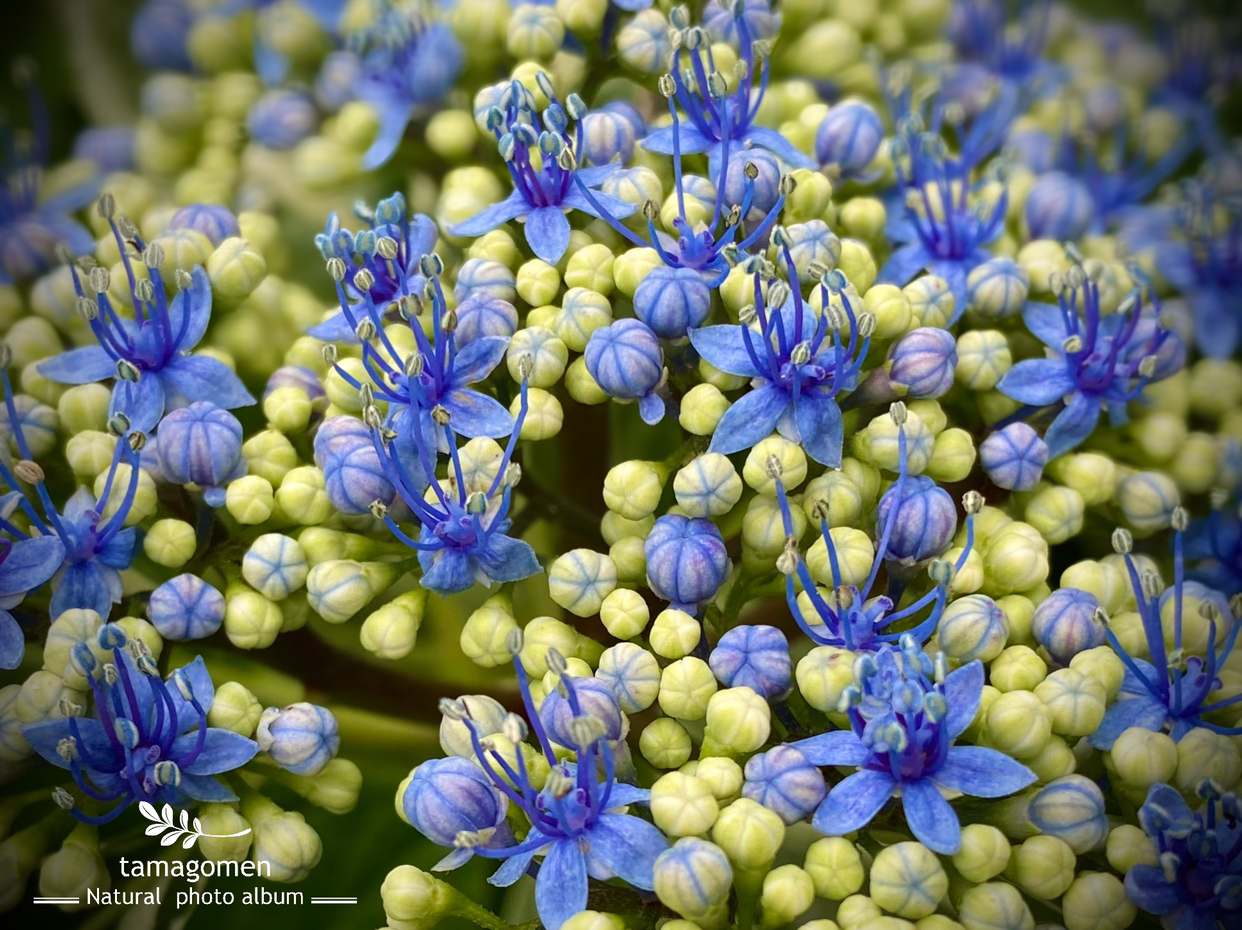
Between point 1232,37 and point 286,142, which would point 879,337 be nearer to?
point 286,142

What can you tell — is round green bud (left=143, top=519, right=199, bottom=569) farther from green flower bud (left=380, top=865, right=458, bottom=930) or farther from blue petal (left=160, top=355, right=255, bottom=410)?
green flower bud (left=380, top=865, right=458, bottom=930)

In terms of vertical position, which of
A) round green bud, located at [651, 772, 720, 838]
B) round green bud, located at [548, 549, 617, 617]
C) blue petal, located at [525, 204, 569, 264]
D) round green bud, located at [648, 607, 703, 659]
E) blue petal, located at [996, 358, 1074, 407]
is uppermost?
blue petal, located at [525, 204, 569, 264]

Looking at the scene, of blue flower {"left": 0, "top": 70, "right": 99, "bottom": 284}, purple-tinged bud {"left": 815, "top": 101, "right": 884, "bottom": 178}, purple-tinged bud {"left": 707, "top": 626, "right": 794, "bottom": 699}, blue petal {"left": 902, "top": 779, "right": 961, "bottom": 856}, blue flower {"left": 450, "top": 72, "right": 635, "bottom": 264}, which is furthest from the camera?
blue flower {"left": 0, "top": 70, "right": 99, "bottom": 284}

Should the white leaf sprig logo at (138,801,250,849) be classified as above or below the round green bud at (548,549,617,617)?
below

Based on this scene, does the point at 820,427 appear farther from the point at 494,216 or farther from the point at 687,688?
the point at 494,216

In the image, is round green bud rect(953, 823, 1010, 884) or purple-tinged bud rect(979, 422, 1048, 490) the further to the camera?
purple-tinged bud rect(979, 422, 1048, 490)

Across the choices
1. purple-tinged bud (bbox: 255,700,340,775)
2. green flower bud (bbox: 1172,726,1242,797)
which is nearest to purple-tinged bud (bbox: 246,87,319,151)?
purple-tinged bud (bbox: 255,700,340,775)

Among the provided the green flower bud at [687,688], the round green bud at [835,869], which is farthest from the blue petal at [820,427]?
the round green bud at [835,869]

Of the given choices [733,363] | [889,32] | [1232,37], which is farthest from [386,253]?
[1232,37]
